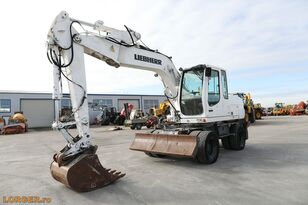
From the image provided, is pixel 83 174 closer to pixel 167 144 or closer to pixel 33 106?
pixel 167 144

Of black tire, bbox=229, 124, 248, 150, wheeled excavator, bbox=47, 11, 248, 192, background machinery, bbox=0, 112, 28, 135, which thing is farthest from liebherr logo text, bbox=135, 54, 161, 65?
background machinery, bbox=0, 112, 28, 135

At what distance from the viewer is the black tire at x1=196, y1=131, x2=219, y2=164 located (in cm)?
665

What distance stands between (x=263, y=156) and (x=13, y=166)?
24.3 ft

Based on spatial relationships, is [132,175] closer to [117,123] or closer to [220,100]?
[220,100]

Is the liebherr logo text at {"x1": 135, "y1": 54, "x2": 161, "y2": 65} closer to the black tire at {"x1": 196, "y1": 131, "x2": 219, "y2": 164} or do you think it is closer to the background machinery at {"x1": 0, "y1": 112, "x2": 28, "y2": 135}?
the black tire at {"x1": 196, "y1": 131, "x2": 219, "y2": 164}

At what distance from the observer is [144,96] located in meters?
41.4

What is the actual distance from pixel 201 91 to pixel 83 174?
4.17 meters

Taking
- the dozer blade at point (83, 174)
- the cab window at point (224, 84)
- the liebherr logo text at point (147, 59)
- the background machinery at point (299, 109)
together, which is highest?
the liebherr logo text at point (147, 59)

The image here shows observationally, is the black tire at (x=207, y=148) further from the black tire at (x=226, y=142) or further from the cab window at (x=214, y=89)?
the black tire at (x=226, y=142)

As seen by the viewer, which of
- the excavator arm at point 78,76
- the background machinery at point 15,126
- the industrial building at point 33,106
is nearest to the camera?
the excavator arm at point 78,76

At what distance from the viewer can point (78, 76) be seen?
17.9 feet

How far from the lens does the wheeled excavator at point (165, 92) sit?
5.10m

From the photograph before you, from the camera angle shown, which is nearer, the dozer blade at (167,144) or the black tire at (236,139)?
the dozer blade at (167,144)

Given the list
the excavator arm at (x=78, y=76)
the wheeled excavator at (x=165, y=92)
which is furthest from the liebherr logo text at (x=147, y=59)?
the excavator arm at (x=78, y=76)
